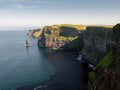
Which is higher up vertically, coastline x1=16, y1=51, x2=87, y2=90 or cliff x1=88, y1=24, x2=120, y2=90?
cliff x1=88, y1=24, x2=120, y2=90

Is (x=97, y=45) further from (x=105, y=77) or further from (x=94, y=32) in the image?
(x=105, y=77)

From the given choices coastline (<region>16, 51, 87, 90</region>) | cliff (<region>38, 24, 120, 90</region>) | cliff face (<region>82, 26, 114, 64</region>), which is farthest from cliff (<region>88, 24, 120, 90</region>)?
cliff face (<region>82, 26, 114, 64</region>)

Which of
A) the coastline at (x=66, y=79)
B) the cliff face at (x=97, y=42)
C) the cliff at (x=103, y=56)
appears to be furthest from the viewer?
the cliff face at (x=97, y=42)

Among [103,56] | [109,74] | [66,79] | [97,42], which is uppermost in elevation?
[97,42]

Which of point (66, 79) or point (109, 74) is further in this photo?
point (66, 79)

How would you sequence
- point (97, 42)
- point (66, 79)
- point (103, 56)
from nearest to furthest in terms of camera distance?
1. point (66, 79)
2. point (103, 56)
3. point (97, 42)

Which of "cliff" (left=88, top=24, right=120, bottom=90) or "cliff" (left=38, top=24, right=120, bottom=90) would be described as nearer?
"cliff" (left=88, top=24, right=120, bottom=90)

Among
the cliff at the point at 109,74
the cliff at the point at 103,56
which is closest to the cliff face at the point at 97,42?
the cliff at the point at 103,56

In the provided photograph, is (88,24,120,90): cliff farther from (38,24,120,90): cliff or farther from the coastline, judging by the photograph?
the coastline

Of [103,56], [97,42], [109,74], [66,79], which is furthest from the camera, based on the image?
[97,42]

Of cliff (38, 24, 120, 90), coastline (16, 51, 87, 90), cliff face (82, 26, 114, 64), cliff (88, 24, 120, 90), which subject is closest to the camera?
cliff (88, 24, 120, 90)

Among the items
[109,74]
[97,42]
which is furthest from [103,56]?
[109,74]

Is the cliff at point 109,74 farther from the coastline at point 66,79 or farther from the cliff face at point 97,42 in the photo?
the cliff face at point 97,42

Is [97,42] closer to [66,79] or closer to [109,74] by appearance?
[66,79]
